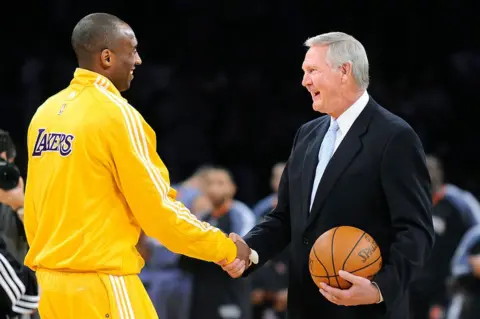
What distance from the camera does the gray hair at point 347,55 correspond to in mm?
4035

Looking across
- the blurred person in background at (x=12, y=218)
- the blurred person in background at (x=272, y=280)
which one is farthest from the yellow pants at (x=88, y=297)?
the blurred person in background at (x=272, y=280)

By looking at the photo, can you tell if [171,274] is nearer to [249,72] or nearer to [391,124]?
[249,72]

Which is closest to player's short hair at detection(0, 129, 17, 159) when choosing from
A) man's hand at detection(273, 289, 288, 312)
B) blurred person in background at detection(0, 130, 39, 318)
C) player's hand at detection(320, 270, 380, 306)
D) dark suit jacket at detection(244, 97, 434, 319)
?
blurred person in background at detection(0, 130, 39, 318)

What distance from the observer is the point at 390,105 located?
11422 mm

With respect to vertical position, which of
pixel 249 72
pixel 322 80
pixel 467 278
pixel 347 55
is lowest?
pixel 467 278

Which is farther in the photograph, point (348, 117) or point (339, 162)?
point (348, 117)

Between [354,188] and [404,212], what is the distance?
0.25 m

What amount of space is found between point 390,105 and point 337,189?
25.3ft

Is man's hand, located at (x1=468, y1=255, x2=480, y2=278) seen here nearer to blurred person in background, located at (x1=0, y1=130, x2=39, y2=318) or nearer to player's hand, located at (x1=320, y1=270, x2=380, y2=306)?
blurred person in background, located at (x1=0, y1=130, x2=39, y2=318)

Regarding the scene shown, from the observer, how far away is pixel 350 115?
4047mm

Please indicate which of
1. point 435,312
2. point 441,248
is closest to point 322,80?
point 441,248

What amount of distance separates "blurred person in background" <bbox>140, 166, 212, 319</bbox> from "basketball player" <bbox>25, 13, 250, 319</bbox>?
16.6 ft

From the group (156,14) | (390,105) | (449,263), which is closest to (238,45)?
(156,14)

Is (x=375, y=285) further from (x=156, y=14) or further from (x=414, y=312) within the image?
(x=156, y=14)
